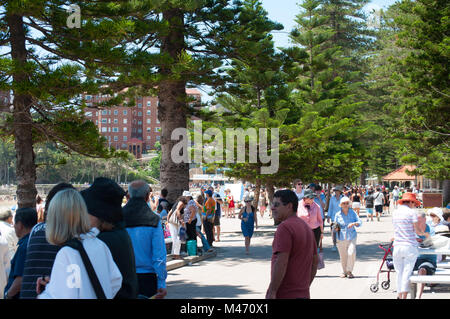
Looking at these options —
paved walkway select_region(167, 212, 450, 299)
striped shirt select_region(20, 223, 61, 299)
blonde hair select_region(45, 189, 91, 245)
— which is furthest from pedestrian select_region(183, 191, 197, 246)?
blonde hair select_region(45, 189, 91, 245)

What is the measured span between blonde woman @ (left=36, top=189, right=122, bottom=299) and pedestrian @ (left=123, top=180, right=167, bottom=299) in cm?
169

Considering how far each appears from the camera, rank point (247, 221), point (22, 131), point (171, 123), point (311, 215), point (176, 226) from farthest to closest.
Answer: point (171, 123)
point (247, 221)
point (176, 226)
point (22, 131)
point (311, 215)

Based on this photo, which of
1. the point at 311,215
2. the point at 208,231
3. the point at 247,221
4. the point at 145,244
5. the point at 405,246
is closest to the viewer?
the point at 145,244

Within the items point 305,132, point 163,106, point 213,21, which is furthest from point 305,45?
point 163,106

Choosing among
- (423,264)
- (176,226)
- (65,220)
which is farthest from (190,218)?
(65,220)

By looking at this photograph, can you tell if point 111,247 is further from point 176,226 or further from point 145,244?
point 176,226

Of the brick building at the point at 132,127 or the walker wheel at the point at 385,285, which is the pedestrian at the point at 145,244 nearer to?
the walker wheel at the point at 385,285

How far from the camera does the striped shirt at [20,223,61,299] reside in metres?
3.28

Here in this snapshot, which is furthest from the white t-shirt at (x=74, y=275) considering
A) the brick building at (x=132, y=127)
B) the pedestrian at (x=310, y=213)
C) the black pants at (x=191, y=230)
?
the brick building at (x=132, y=127)

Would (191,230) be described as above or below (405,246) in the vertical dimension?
below

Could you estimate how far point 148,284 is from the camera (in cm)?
475

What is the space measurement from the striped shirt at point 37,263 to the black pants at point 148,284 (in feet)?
5.09

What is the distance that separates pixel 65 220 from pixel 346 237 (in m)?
7.91
